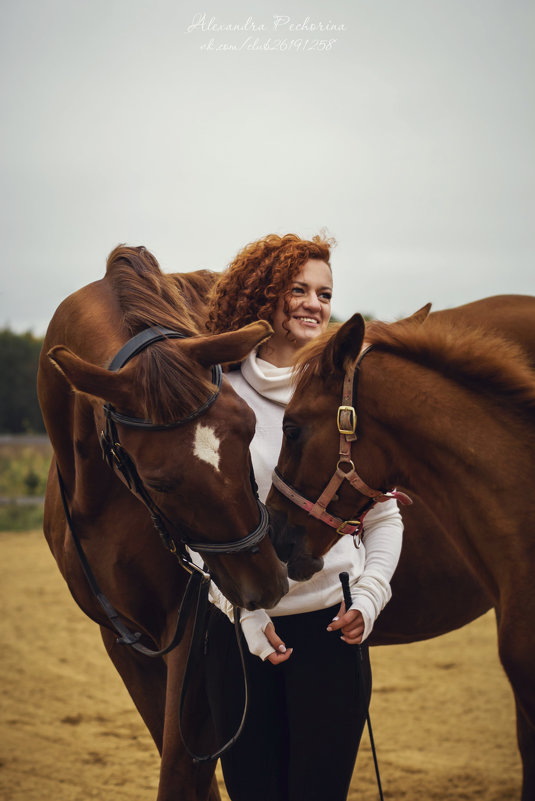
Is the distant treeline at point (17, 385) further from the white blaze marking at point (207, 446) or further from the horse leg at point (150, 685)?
the white blaze marking at point (207, 446)

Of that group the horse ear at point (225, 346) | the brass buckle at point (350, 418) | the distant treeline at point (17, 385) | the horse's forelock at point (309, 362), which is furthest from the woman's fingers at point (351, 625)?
the distant treeline at point (17, 385)

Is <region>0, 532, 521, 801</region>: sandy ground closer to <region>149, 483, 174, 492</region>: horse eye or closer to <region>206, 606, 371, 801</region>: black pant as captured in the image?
<region>206, 606, 371, 801</region>: black pant

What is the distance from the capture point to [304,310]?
2.45 m

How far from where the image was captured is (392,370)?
6.68 feet

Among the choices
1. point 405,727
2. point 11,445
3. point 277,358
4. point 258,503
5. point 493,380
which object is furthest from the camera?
point 11,445

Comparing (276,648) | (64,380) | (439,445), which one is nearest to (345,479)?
(439,445)

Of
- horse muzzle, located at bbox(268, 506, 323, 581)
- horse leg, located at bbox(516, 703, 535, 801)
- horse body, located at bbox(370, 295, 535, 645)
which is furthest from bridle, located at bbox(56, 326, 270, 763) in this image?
horse leg, located at bbox(516, 703, 535, 801)

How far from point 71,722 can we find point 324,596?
3627 millimetres

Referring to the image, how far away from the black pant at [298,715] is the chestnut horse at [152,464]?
21 centimetres

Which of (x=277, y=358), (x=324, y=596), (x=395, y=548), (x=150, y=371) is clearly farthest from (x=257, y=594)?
(x=277, y=358)

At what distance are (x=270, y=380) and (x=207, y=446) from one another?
14.3 inches

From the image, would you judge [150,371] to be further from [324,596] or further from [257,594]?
[324,596]

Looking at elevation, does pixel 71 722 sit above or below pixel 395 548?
below

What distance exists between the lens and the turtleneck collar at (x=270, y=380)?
221cm
